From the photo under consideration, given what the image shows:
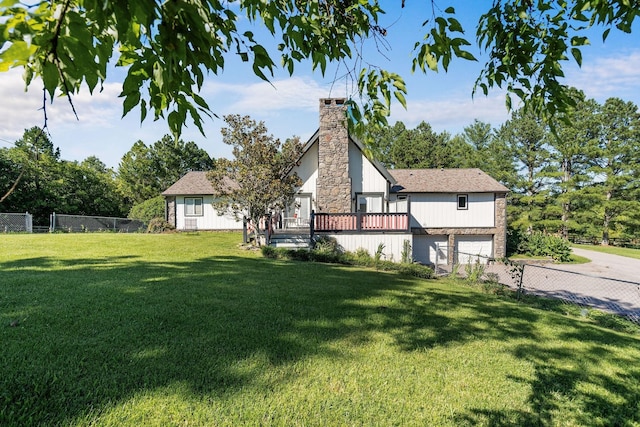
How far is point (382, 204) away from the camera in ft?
62.9

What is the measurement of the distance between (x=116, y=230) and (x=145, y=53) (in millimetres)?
29496

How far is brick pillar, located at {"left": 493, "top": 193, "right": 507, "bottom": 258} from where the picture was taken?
2083cm

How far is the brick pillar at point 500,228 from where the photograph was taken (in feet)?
68.3

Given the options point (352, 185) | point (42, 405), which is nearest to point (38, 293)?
point (42, 405)

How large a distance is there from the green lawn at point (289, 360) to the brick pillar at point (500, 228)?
1594 centimetres

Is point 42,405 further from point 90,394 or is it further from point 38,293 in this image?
point 38,293

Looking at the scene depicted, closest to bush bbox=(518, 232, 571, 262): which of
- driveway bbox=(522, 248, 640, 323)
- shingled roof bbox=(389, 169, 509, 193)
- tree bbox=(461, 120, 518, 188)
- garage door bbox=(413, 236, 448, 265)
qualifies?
driveway bbox=(522, 248, 640, 323)

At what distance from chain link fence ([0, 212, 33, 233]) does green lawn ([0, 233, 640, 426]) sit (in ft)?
60.7

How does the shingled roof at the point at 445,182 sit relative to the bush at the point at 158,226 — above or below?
above

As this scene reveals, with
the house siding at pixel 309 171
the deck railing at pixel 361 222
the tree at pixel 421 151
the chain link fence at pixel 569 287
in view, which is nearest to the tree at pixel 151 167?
the tree at pixel 421 151

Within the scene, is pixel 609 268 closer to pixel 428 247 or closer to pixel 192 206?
pixel 428 247

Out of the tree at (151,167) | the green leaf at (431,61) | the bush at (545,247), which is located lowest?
the bush at (545,247)

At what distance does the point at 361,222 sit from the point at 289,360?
13205 millimetres

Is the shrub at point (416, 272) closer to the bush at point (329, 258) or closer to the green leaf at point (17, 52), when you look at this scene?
the bush at point (329, 258)
